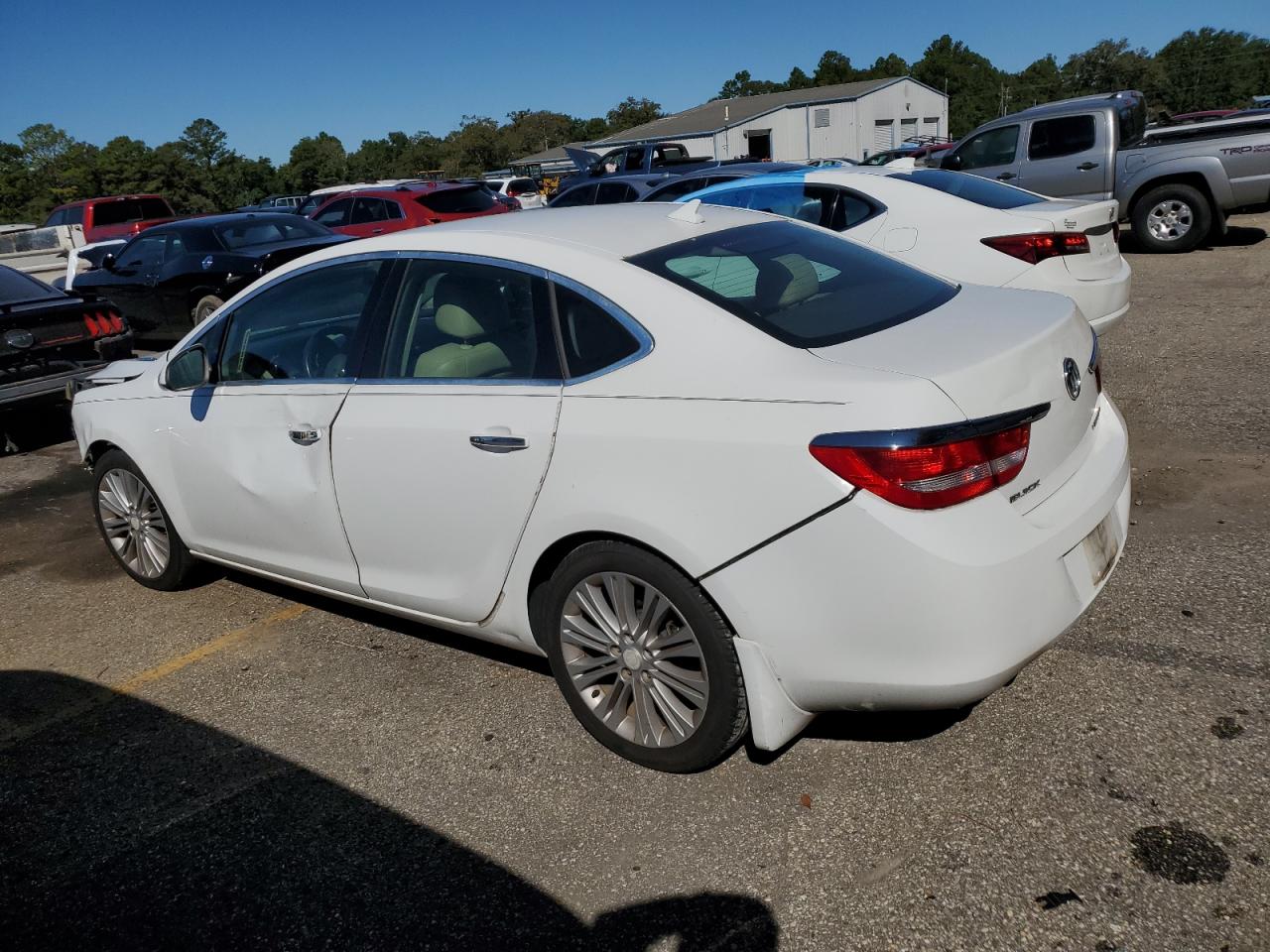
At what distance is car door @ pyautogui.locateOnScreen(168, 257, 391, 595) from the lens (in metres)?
3.65

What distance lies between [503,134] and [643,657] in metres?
99.8

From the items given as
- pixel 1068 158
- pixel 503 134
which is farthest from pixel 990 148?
pixel 503 134

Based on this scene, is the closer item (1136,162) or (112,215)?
(1136,162)

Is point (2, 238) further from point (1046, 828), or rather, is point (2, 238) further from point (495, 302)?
point (1046, 828)

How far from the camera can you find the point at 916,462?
2.41 meters

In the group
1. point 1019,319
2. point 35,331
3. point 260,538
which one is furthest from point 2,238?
point 1019,319

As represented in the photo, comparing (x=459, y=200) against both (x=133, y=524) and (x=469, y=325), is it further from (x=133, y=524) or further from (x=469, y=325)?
(x=469, y=325)

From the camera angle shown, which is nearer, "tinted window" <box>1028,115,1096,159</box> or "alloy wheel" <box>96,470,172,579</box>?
"alloy wheel" <box>96,470,172,579</box>

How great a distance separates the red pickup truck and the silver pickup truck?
15.8m

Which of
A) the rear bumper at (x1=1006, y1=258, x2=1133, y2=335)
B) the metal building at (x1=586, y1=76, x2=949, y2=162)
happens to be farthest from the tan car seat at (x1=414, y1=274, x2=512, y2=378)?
the metal building at (x1=586, y1=76, x2=949, y2=162)

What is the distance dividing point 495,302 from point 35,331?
237 inches

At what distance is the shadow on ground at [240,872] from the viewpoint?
249 cm

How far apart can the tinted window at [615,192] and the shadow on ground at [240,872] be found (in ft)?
41.6

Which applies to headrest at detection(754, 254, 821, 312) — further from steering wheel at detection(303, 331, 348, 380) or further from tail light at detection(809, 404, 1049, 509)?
steering wheel at detection(303, 331, 348, 380)
